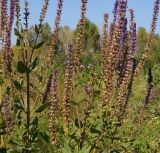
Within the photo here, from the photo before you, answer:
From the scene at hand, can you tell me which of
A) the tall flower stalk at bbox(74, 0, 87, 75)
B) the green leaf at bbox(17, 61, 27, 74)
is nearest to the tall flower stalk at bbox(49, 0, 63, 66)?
the tall flower stalk at bbox(74, 0, 87, 75)

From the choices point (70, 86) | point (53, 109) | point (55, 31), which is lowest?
point (53, 109)

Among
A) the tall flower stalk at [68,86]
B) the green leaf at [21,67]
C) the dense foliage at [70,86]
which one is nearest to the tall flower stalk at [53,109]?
the dense foliage at [70,86]

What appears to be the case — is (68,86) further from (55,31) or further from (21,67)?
(21,67)

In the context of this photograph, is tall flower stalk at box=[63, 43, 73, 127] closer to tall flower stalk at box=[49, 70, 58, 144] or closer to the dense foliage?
the dense foliage

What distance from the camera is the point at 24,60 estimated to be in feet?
7.48

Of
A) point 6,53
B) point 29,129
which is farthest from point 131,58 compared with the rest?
point 29,129

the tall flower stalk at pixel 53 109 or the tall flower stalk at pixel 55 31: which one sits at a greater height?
the tall flower stalk at pixel 55 31

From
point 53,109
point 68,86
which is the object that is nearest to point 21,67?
point 68,86

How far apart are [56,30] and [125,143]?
1.28 m

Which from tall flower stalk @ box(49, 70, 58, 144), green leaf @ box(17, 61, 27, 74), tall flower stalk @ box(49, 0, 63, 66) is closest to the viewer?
green leaf @ box(17, 61, 27, 74)

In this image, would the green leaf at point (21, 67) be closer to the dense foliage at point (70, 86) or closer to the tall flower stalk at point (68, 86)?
the dense foliage at point (70, 86)

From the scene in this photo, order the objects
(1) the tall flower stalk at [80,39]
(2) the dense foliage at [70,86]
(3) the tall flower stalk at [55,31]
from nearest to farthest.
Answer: (2) the dense foliage at [70,86], (1) the tall flower stalk at [80,39], (3) the tall flower stalk at [55,31]

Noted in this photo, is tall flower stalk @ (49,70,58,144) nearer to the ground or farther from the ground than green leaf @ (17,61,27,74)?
nearer to the ground

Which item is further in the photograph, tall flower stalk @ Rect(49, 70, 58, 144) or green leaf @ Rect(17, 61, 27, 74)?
tall flower stalk @ Rect(49, 70, 58, 144)
